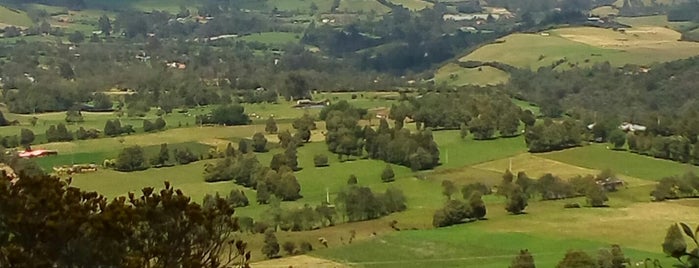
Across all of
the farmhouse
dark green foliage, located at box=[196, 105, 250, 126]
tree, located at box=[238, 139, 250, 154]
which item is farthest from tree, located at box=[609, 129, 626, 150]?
the farmhouse

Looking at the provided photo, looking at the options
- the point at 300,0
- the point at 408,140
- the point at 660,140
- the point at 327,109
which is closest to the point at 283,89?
the point at 327,109

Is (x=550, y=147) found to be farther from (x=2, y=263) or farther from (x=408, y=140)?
(x=2, y=263)

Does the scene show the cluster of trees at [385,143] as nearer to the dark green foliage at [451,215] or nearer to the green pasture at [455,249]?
the dark green foliage at [451,215]

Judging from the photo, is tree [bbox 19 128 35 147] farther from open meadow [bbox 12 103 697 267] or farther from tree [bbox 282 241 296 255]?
tree [bbox 282 241 296 255]


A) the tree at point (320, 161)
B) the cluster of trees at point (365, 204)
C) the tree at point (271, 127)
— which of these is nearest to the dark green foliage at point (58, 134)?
the tree at point (271, 127)

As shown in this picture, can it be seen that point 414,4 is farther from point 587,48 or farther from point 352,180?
point 352,180

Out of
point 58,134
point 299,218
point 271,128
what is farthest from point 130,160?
point 299,218
